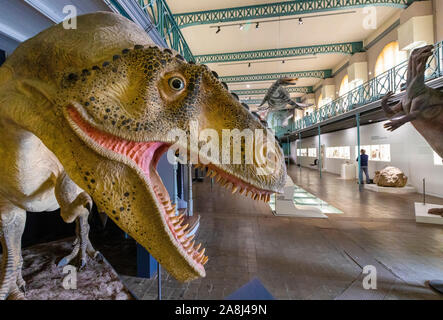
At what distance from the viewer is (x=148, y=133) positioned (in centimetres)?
63

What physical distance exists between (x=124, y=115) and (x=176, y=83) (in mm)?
187

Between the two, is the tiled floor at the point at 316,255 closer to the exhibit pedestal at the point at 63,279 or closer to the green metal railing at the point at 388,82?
the exhibit pedestal at the point at 63,279

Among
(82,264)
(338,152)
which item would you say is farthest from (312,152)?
(82,264)

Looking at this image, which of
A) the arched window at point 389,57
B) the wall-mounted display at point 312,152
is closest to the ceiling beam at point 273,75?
the arched window at point 389,57

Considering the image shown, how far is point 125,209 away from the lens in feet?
2.09

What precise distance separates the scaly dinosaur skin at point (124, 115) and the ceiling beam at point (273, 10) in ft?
31.4

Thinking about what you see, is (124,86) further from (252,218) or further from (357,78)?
(357,78)

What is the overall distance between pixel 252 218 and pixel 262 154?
200 inches

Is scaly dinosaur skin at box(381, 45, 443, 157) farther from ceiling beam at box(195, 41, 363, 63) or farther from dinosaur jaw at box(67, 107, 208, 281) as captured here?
ceiling beam at box(195, 41, 363, 63)

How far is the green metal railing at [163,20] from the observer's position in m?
5.29

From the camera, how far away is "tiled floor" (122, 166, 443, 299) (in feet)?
8.47

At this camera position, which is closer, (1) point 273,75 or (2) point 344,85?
(2) point 344,85

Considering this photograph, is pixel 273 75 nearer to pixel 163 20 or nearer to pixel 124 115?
pixel 163 20

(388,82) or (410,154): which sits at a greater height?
(388,82)
